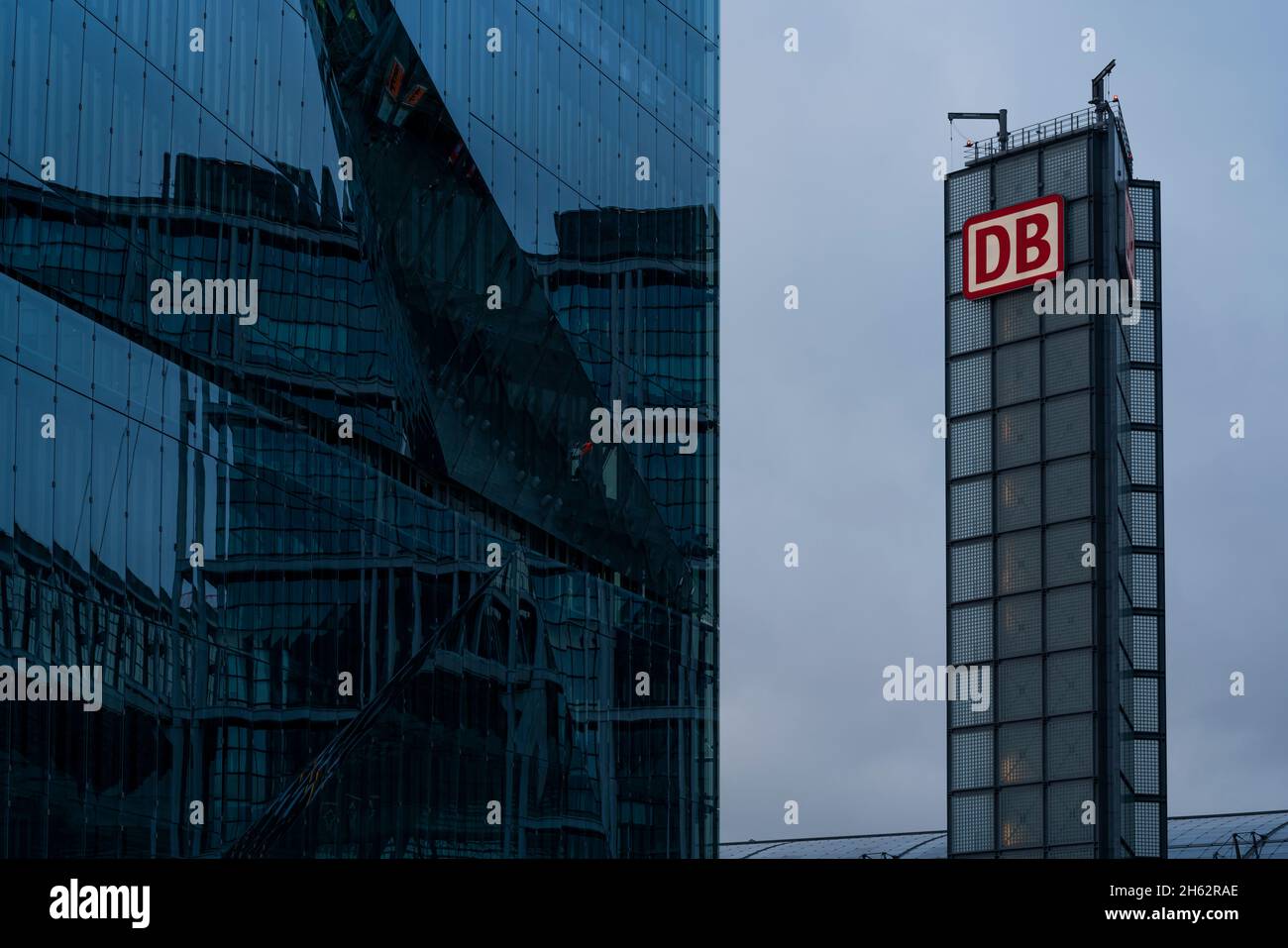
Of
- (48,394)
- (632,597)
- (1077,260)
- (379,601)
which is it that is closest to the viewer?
(48,394)

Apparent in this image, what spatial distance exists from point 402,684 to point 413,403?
5893 mm

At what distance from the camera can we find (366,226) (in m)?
42.4

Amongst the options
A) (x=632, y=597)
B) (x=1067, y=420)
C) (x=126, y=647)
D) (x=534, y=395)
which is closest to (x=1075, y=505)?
(x=1067, y=420)

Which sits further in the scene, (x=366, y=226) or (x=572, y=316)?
(x=572, y=316)

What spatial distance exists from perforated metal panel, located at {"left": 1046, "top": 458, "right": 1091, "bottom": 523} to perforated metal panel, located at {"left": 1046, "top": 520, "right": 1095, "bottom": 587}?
1.00 ft

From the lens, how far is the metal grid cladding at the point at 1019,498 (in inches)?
2367

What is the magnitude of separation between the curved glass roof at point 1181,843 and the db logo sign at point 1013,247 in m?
17.0

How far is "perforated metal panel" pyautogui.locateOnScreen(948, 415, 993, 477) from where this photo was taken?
203ft

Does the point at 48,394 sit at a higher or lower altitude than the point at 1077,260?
lower

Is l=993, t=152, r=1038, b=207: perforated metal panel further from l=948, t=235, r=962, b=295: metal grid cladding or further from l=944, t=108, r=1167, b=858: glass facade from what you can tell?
l=948, t=235, r=962, b=295: metal grid cladding

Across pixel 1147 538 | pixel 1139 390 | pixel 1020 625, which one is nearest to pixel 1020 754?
pixel 1020 625

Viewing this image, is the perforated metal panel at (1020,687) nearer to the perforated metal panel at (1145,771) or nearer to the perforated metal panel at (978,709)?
the perforated metal panel at (978,709)

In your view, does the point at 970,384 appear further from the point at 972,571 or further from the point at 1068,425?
the point at 972,571

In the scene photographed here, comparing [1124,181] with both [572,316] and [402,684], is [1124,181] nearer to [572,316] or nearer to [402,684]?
[572,316]
